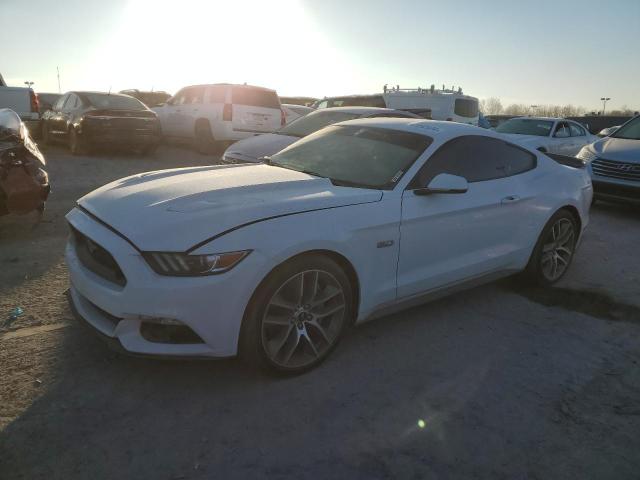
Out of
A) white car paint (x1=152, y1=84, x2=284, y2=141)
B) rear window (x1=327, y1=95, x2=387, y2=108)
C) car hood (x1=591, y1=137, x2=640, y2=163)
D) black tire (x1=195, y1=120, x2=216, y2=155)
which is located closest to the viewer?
car hood (x1=591, y1=137, x2=640, y2=163)

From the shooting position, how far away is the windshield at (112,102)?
11.2 meters

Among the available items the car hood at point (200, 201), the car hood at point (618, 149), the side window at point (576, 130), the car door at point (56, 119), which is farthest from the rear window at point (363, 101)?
the car hood at point (200, 201)

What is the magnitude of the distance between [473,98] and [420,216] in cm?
1316

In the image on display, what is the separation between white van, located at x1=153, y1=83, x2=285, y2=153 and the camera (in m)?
11.9

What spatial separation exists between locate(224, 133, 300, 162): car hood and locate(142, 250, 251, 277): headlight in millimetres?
5218

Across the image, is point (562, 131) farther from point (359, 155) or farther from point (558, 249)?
point (359, 155)

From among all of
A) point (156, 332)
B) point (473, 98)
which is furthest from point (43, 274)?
point (473, 98)

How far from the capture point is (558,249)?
4754 mm

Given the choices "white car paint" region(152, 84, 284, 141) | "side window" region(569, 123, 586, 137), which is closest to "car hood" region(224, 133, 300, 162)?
"white car paint" region(152, 84, 284, 141)

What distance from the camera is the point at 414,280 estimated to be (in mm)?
3504

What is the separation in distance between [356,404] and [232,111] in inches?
399

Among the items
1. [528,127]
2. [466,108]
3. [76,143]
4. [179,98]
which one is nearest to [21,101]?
[76,143]

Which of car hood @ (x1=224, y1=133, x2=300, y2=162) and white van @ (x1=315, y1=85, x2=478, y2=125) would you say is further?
white van @ (x1=315, y1=85, x2=478, y2=125)

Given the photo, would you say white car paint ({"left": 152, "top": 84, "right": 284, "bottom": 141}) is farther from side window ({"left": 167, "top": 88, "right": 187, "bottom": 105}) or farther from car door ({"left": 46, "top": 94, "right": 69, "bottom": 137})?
car door ({"left": 46, "top": 94, "right": 69, "bottom": 137})
